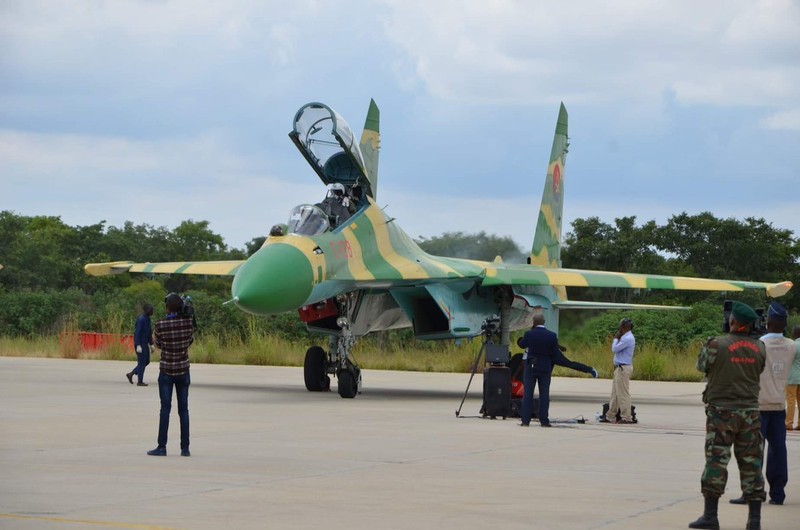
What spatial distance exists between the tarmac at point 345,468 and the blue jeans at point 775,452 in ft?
0.60

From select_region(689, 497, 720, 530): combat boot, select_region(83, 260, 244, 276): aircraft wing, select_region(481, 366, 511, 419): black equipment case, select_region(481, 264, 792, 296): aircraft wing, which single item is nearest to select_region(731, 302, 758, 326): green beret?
select_region(689, 497, 720, 530): combat boot

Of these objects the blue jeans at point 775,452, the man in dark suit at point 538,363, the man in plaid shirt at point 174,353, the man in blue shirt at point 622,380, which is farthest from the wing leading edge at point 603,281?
the blue jeans at point 775,452

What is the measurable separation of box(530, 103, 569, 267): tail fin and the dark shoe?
1914 cm

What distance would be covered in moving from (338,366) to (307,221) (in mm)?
2633

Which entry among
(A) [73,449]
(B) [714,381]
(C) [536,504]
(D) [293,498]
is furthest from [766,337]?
(A) [73,449]

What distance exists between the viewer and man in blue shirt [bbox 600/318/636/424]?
16.4 metres

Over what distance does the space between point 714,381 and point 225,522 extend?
352 cm

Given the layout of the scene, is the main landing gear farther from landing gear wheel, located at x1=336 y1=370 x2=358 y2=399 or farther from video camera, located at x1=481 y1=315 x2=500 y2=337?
video camera, located at x1=481 y1=315 x2=500 y2=337

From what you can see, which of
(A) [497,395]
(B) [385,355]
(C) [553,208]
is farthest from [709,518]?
(B) [385,355]

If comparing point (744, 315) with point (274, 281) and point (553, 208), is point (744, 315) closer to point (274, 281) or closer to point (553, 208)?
point (274, 281)

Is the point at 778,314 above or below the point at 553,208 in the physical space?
below

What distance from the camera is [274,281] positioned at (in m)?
17.9

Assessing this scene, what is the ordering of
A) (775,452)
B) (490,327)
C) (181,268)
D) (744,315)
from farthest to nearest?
(181,268) → (490,327) → (775,452) → (744,315)

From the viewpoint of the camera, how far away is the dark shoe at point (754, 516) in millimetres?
8058
